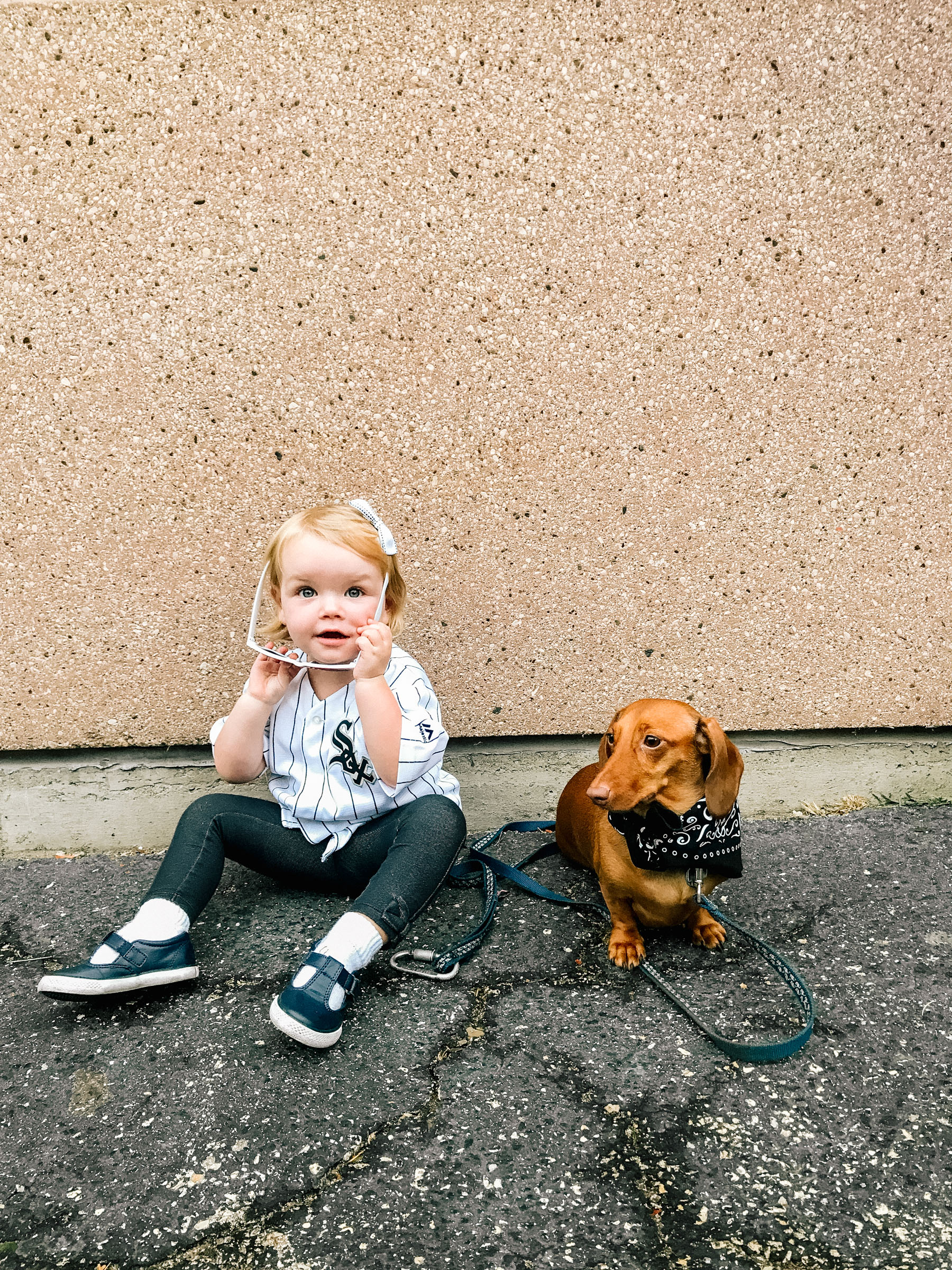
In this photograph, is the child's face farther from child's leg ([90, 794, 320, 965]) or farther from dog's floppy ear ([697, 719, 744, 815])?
dog's floppy ear ([697, 719, 744, 815])

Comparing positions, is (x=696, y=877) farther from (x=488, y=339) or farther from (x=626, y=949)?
(x=488, y=339)

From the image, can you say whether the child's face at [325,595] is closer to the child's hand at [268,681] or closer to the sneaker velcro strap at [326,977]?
the child's hand at [268,681]

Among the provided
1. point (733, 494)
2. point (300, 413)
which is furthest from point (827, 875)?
point (300, 413)

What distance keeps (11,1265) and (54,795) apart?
54.1 inches

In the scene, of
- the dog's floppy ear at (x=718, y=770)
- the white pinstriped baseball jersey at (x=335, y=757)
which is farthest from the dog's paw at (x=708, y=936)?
the white pinstriped baseball jersey at (x=335, y=757)

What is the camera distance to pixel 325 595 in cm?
185

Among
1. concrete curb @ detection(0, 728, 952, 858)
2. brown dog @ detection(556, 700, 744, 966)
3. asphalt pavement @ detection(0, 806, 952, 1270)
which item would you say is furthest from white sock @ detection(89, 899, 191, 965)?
brown dog @ detection(556, 700, 744, 966)

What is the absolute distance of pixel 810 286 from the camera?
2158 mm

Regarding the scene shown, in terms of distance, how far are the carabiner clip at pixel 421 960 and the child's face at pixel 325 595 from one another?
0.66m

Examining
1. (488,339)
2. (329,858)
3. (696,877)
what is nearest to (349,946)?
(329,858)

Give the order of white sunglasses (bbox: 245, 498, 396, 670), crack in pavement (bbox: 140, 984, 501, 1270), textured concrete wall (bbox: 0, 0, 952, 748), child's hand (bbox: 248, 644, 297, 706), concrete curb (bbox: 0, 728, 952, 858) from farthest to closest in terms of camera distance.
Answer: concrete curb (bbox: 0, 728, 952, 858) → textured concrete wall (bbox: 0, 0, 952, 748) → child's hand (bbox: 248, 644, 297, 706) → white sunglasses (bbox: 245, 498, 396, 670) → crack in pavement (bbox: 140, 984, 501, 1270)

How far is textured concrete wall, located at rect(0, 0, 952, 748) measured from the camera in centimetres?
202

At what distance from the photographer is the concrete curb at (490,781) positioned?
240 cm

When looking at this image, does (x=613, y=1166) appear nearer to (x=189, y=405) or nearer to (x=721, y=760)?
(x=721, y=760)
